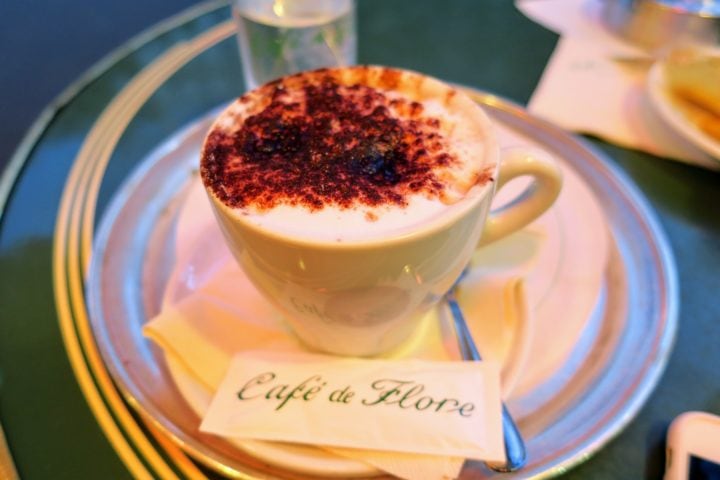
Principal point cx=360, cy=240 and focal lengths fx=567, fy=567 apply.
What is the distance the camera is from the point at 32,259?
0.74 m

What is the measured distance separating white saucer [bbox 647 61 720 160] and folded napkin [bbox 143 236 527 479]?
0.40 meters

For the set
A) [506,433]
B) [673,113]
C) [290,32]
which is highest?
[290,32]

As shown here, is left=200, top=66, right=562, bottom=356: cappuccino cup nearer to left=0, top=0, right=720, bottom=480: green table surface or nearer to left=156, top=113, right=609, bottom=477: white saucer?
left=156, top=113, right=609, bottom=477: white saucer

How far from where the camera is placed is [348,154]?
56 cm

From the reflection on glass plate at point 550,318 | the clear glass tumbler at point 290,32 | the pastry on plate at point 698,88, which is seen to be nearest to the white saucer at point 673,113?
the pastry on plate at point 698,88

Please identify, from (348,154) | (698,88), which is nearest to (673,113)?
(698,88)

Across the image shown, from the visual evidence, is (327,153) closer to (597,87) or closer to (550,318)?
(550,318)

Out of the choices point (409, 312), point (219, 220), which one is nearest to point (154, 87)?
point (219, 220)

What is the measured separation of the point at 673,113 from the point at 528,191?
0.44 m

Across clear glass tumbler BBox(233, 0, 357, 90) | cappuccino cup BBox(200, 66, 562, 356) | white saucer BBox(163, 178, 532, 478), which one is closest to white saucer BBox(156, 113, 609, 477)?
white saucer BBox(163, 178, 532, 478)

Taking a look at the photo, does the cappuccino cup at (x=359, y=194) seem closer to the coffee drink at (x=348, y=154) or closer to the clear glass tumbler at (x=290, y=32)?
the coffee drink at (x=348, y=154)

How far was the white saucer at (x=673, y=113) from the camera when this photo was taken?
826 mm

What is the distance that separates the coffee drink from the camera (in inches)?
19.5

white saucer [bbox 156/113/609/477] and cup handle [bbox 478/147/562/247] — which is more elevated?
cup handle [bbox 478/147/562/247]
